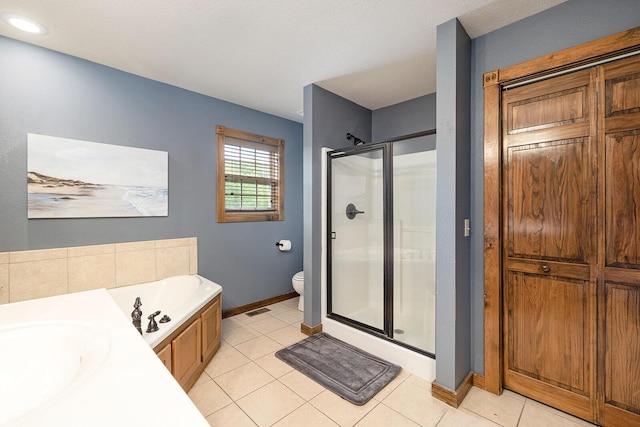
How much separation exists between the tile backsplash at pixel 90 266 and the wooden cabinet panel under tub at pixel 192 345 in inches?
29.7

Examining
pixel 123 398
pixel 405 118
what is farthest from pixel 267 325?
pixel 405 118

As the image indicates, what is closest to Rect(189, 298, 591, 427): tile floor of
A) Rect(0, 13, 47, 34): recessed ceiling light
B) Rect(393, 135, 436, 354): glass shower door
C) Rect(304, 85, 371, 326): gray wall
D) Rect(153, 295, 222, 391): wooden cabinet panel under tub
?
Rect(153, 295, 222, 391): wooden cabinet panel under tub

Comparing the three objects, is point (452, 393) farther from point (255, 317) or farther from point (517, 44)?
point (517, 44)

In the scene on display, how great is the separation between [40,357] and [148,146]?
7.49 ft

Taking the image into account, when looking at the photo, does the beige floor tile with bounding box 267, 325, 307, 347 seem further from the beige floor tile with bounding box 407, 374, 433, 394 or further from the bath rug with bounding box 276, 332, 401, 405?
the beige floor tile with bounding box 407, 374, 433, 394

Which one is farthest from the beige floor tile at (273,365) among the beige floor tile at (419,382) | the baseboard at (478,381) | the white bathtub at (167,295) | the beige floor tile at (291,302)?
the baseboard at (478,381)

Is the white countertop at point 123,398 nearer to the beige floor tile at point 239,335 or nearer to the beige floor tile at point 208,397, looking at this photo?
the beige floor tile at point 208,397

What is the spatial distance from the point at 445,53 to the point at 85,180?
10.3 ft

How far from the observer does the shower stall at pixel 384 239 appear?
2.54 m

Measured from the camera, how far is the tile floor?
179 cm

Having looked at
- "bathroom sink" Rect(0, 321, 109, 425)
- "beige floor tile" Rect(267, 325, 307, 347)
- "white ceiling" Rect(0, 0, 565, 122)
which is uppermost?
"white ceiling" Rect(0, 0, 565, 122)

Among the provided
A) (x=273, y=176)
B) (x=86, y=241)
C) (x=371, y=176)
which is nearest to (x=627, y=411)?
(x=371, y=176)

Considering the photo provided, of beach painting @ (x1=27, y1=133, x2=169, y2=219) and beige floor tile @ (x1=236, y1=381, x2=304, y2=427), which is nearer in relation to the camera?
beige floor tile @ (x1=236, y1=381, x2=304, y2=427)

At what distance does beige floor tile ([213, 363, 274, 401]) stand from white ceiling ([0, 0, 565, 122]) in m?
2.66
